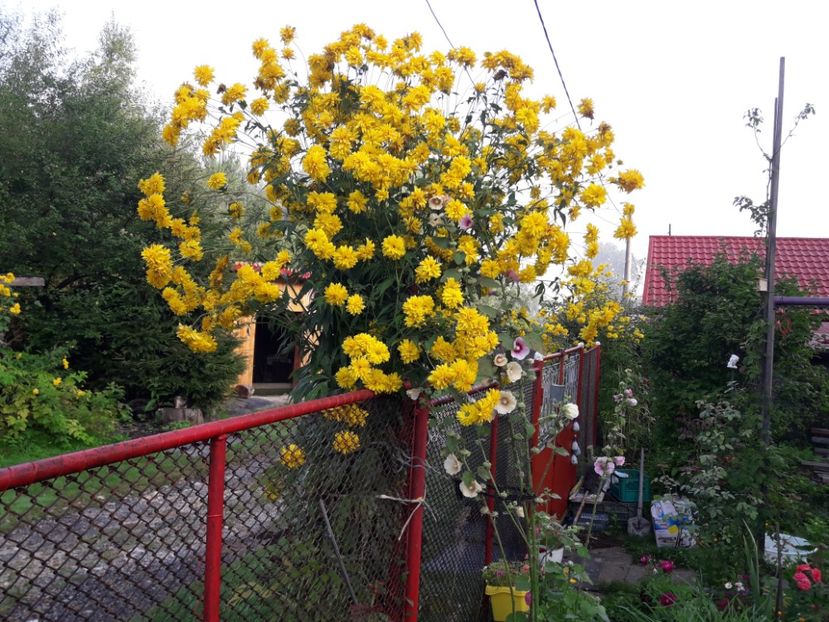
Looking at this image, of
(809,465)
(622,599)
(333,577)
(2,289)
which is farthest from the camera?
(2,289)

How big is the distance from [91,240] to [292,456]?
34.2ft

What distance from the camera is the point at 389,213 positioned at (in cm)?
244

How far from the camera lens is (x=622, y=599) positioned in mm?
4078

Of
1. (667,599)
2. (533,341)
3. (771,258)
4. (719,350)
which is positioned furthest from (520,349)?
(719,350)

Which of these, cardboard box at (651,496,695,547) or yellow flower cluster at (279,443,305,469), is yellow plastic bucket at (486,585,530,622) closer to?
yellow flower cluster at (279,443,305,469)

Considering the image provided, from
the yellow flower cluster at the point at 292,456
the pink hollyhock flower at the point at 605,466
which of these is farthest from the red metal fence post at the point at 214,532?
the pink hollyhock flower at the point at 605,466

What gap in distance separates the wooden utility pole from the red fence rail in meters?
2.04

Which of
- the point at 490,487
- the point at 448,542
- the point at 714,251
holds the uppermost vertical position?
the point at 714,251

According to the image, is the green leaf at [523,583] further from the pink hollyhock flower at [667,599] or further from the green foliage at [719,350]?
the green foliage at [719,350]

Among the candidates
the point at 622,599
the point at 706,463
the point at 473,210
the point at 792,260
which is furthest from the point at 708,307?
the point at 792,260

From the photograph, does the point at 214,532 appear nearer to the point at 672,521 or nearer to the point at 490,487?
the point at 490,487

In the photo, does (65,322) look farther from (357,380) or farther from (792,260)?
(792,260)

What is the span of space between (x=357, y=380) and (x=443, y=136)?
3.36ft

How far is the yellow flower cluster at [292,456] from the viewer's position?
2.00 m
